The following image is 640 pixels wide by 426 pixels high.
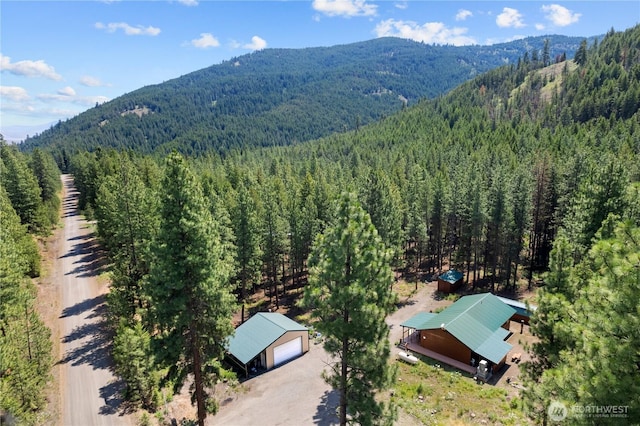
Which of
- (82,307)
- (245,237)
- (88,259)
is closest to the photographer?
(245,237)

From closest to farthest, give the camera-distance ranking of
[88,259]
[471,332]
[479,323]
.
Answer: [471,332], [479,323], [88,259]

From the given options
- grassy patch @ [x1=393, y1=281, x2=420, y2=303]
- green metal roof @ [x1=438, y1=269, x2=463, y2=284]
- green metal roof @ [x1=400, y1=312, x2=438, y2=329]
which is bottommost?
grassy patch @ [x1=393, y1=281, x2=420, y2=303]

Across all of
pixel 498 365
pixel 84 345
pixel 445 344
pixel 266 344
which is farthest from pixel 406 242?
pixel 84 345

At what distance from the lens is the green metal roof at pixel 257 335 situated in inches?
1139

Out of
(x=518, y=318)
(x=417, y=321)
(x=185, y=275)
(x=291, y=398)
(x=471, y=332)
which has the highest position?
(x=185, y=275)

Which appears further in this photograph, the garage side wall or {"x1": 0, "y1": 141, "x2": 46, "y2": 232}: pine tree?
{"x1": 0, "y1": 141, "x2": 46, "y2": 232}: pine tree

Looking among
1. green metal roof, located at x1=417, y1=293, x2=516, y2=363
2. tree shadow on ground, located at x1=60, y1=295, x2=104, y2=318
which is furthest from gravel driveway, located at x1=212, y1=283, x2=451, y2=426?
tree shadow on ground, located at x1=60, y1=295, x2=104, y2=318

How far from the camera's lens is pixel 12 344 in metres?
20.3

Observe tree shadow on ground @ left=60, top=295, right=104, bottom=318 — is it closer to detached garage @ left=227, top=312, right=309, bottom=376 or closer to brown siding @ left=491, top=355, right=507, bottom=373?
detached garage @ left=227, top=312, right=309, bottom=376

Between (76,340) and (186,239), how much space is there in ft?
75.0

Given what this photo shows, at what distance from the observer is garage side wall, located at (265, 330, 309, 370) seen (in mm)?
29531

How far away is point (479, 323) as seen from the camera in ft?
103

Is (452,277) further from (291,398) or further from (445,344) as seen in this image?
(291,398)

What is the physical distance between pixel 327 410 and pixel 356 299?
1346 centimetres
